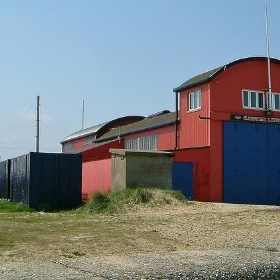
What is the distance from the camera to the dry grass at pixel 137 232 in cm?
1216

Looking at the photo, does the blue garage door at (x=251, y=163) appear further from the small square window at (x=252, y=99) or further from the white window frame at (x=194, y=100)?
the white window frame at (x=194, y=100)

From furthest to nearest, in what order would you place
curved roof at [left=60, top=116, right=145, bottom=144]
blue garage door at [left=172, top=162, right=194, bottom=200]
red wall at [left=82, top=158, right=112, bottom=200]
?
1. curved roof at [left=60, top=116, right=145, bottom=144]
2. blue garage door at [left=172, top=162, right=194, bottom=200]
3. red wall at [left=82, top=158, right=112, bottom=200]

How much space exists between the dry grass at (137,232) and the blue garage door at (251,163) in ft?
31.4

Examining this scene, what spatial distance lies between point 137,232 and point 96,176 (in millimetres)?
14579

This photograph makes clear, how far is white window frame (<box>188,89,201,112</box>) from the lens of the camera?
32744mm

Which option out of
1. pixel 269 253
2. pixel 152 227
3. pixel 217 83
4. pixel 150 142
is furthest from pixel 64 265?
pixel 150 142

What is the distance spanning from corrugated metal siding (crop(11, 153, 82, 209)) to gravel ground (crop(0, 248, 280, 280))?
13.6 meters

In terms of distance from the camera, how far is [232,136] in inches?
1236

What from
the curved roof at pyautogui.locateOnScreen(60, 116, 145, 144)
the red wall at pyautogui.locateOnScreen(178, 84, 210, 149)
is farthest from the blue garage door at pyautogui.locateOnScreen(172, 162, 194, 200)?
the curved roof at pyautogui.locateOnScreen(60, 116, 145, 144)

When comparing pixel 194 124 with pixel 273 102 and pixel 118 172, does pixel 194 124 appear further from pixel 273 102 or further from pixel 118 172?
pixel 118 172

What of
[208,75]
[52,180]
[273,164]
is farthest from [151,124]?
[52,180]

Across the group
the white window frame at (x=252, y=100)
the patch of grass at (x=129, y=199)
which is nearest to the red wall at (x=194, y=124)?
the white window frame at (x=252, y=100)

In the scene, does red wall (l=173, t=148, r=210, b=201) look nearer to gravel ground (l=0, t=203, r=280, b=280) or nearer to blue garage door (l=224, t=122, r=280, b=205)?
blue garage door (l=224, t=122, r=280, b=205)

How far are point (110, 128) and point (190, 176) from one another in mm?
24981
